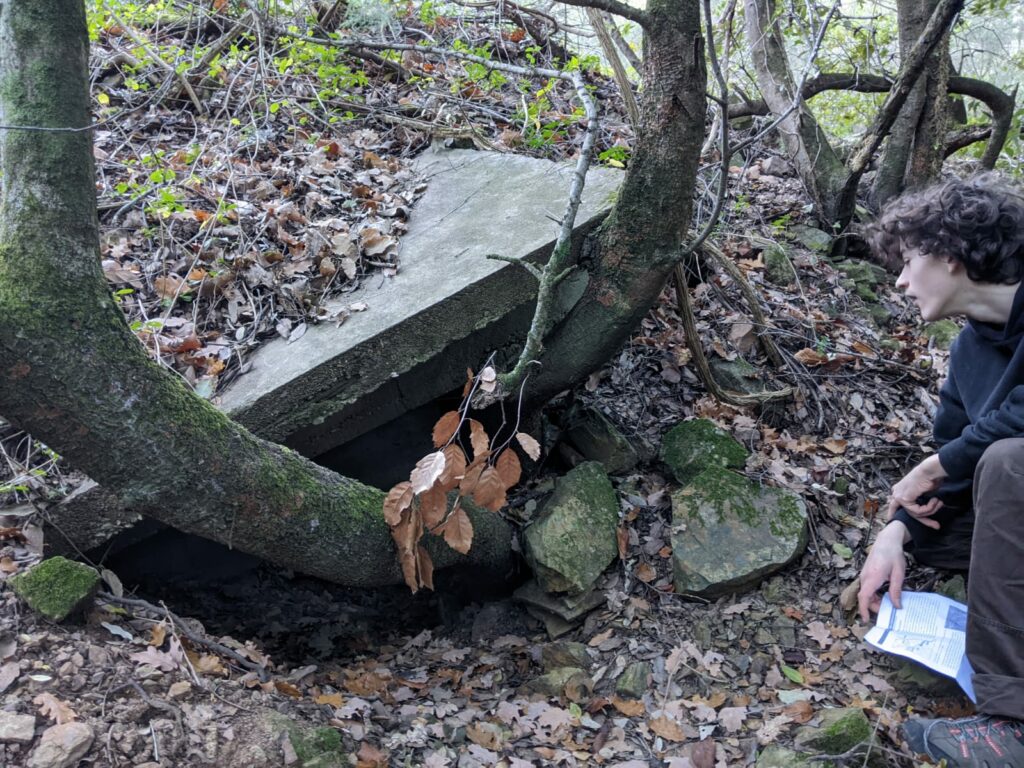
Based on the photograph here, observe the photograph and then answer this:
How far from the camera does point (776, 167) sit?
6242 millimetres

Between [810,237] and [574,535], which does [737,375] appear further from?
[810,237]

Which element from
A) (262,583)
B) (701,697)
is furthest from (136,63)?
(701,697)

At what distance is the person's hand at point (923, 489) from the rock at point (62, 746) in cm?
279

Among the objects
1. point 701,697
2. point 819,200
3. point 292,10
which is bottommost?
point 701,697

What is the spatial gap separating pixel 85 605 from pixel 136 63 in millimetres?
4130

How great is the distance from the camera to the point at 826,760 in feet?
7.68

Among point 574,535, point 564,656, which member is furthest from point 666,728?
point 574,535

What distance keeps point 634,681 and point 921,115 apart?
4428 mm

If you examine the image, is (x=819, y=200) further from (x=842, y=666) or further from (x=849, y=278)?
(x=842, y=666)

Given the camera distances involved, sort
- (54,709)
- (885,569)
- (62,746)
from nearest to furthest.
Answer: (62,746) < (54,709) < (885,569)

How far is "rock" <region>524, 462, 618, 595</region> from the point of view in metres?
3.23

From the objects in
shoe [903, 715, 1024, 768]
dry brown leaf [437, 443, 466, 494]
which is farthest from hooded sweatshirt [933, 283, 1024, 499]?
dry brown leaf [437, 443, 466, 494]

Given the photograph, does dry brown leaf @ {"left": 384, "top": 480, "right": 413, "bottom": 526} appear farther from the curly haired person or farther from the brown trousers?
the brown trousers

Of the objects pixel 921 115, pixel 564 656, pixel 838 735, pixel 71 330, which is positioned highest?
pixel 921 115
